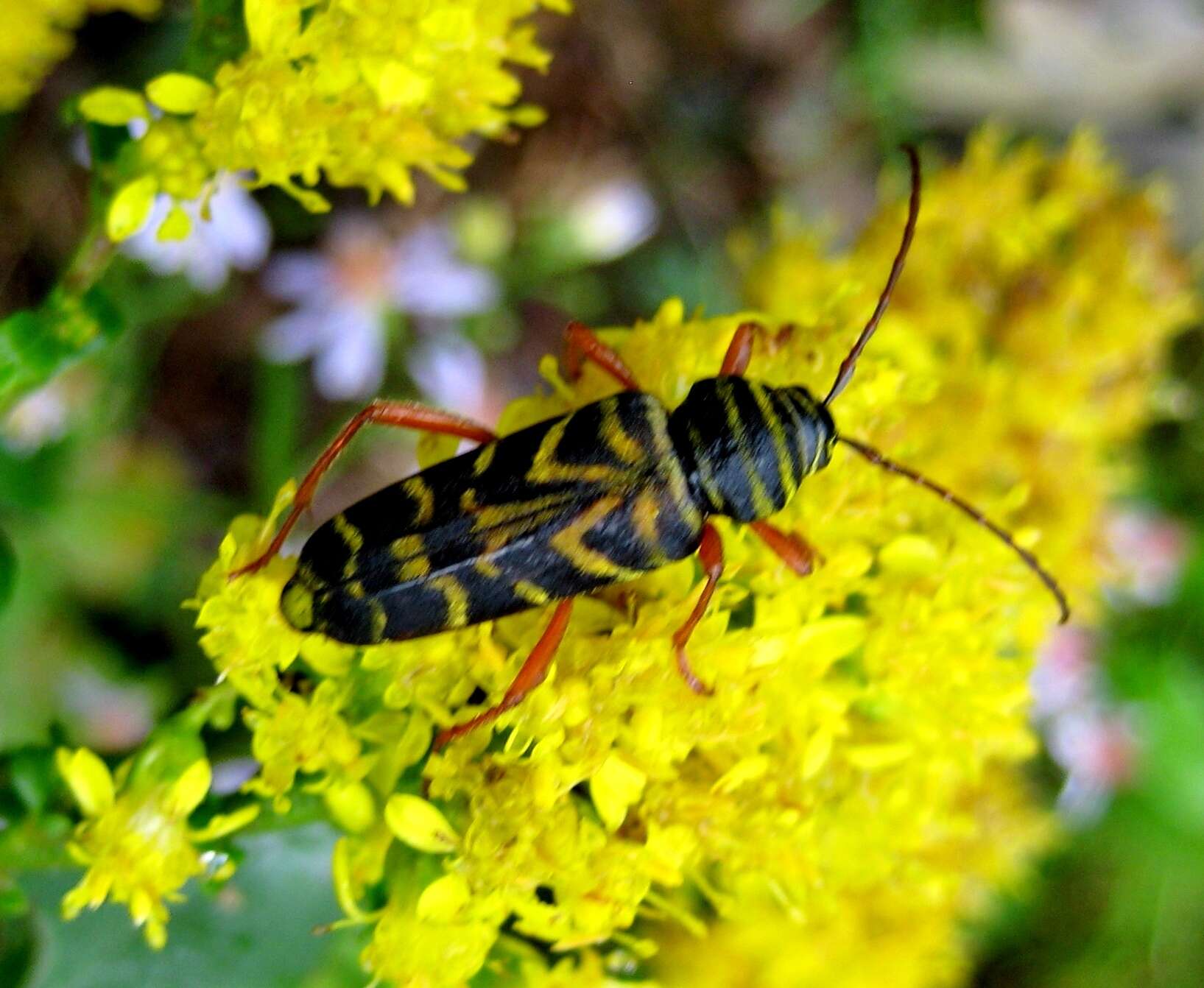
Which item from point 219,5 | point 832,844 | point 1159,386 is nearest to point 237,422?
point 219,5

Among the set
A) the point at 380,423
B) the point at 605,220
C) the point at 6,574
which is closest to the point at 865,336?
the point at 380,423

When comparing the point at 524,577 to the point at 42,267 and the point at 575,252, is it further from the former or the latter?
the point at 42,267

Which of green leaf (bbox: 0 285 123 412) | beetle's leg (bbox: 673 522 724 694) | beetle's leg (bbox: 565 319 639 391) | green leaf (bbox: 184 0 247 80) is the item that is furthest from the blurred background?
beetle's leg (bbox: 565 319 639 391)

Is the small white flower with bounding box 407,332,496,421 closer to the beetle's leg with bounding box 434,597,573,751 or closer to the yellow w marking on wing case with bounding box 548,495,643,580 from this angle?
the yellow w marking on wing case with bounding box 548,495,643,580

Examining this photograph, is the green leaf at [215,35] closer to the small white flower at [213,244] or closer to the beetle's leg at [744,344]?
the beetle's leg at [744,344]

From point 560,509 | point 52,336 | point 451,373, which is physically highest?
point 52,336

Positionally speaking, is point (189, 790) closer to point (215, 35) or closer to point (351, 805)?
point (351, 805)
